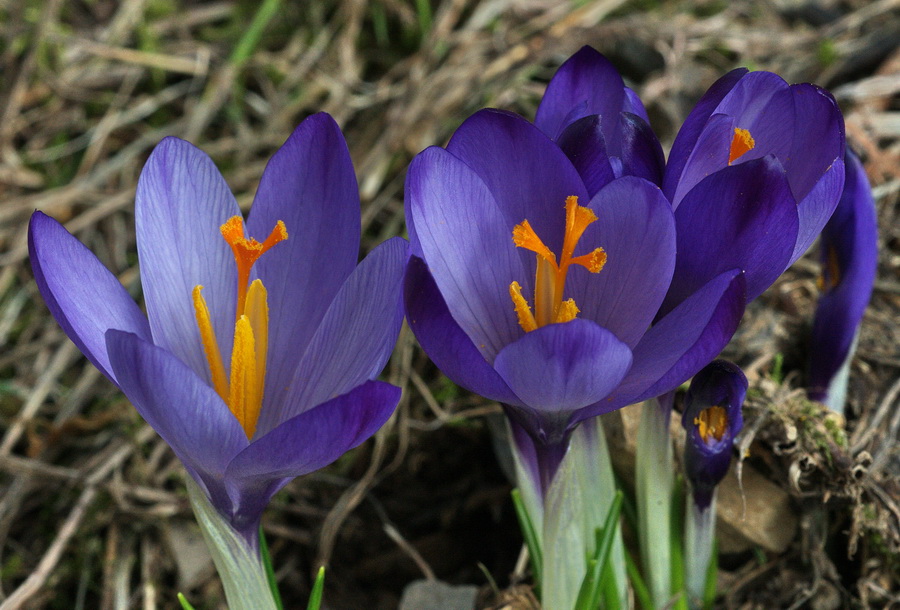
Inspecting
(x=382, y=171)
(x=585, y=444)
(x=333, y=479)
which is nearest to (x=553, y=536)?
(x=585, y=444)

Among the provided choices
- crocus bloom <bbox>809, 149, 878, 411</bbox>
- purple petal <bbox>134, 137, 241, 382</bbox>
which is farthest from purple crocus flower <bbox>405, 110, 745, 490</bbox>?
crocus bloom <bbox>809, 149, 878, 411</bbox>

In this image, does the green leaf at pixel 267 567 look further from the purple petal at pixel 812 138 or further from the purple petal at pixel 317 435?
the purple petal at pixel 812 138

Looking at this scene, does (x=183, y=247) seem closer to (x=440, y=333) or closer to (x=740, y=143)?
(x=440, y=333)

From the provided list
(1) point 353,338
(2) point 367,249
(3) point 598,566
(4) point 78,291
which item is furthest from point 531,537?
(2) point 367,249

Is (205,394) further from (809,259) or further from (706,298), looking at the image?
(809,259)

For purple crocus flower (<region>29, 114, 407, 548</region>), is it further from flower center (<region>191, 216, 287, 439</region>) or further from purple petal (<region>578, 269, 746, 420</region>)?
purple petal (<region>578, 269, 746, 420</region>)
